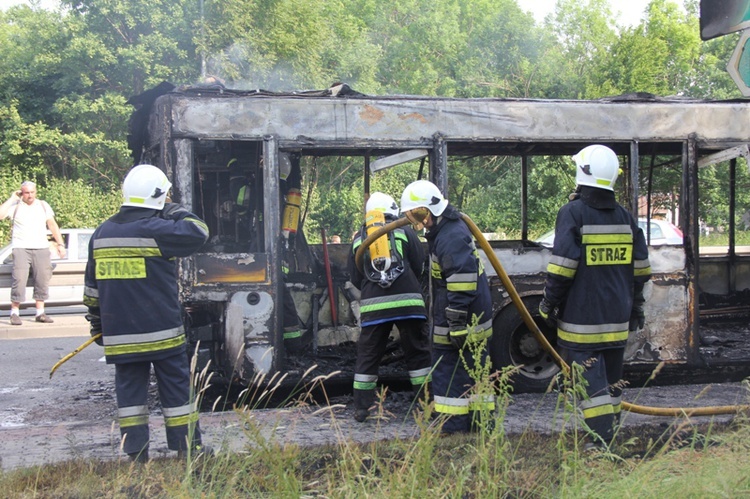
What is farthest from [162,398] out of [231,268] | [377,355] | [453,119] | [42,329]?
[42,329]

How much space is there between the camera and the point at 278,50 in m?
22.0

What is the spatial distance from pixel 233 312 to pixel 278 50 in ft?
57.9

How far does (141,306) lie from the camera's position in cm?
420

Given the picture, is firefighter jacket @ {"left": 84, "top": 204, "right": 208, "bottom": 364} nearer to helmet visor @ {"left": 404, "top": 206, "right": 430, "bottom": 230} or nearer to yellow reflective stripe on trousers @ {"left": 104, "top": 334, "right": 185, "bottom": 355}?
yellow reflective stripe on trousers @ {"left": 104, "top": 334, "right": 185, "bottom": 355}

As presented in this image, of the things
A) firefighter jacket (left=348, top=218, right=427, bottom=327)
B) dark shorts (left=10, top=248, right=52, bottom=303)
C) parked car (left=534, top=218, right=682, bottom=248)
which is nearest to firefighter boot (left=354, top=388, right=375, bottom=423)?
firefighter jacket (left=348, top=218, right=427, bottom=327)

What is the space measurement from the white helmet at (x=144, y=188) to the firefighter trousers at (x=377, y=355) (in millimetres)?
1878

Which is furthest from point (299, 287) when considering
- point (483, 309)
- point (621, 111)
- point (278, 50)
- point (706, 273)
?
point (278, 50)

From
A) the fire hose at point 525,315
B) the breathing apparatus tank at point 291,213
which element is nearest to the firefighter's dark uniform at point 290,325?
the breathing apparatus tank at point 291,213

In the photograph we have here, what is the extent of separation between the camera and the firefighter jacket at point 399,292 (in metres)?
5.38

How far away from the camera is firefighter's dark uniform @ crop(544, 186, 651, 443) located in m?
4.39

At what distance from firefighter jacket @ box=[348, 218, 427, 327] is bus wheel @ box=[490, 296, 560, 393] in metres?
0.99

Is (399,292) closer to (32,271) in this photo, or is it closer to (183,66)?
(32,271)

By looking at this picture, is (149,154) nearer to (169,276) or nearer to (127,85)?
(169,276)

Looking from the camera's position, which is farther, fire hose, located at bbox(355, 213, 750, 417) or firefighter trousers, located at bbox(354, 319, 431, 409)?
firefighter trousers, located at bbox(354, 319, 431, 409)
